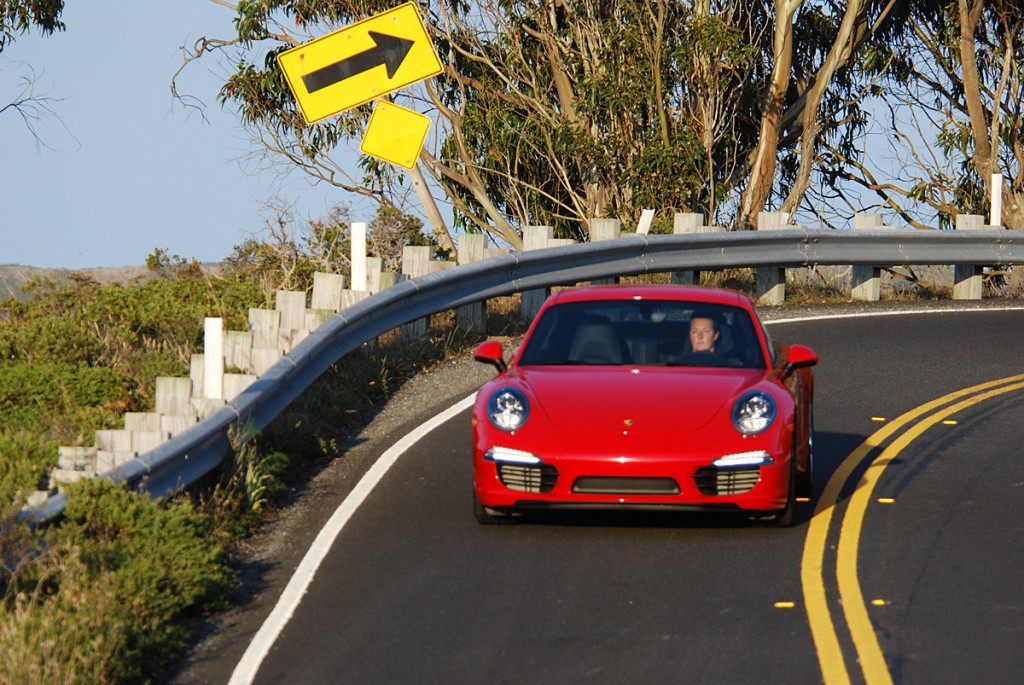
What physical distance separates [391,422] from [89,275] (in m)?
4.99

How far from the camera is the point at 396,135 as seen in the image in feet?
46.9

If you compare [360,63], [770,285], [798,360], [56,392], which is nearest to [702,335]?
[798,360]

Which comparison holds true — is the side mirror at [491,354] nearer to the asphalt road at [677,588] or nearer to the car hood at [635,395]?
the car hood at [635,395]

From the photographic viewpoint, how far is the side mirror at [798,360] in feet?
32.3

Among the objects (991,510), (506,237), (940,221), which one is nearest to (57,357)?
(991,510)

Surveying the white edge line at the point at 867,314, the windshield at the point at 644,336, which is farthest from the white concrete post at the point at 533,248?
the windshield at the point at 644,336

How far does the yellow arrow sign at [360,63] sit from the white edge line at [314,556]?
3212 millimetres

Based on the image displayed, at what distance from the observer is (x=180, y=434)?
8.89 m

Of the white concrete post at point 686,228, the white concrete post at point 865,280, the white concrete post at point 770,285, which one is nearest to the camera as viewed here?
the white concrete post at point 686,228

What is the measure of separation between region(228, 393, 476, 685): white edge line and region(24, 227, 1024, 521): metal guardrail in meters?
0.74

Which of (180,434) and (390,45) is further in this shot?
(390,45)

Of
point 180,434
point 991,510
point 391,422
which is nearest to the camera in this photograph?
point 180,434

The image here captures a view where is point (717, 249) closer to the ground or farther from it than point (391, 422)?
farther from it

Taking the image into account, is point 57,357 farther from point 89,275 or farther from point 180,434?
point 180,434
